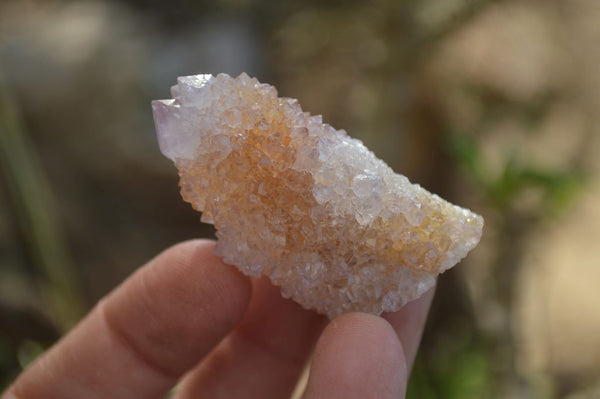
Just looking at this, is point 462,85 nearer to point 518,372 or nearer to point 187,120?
point 518,372

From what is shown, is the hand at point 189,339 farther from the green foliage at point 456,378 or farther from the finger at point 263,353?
the green foliage at point 456,378

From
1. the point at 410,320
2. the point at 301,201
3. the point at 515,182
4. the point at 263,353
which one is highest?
the point at 301,201

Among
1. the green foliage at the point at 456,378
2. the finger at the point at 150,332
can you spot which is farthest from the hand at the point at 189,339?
the green foliage at the point at 456,378

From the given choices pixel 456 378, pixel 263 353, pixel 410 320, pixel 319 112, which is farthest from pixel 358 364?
pixel 319 112

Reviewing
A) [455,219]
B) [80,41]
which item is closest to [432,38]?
[455,219]

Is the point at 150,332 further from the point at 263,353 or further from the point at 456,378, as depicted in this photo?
the point at 456,378
